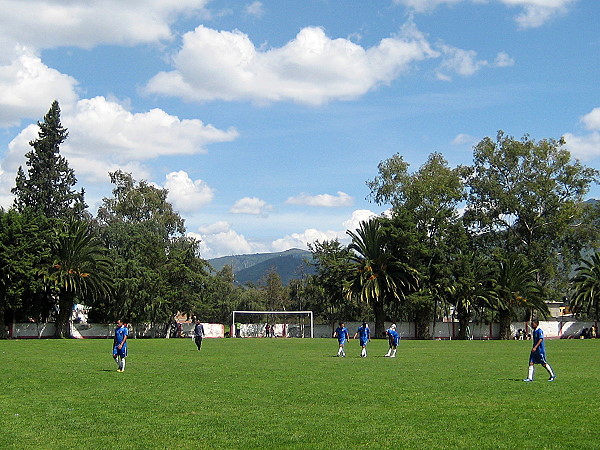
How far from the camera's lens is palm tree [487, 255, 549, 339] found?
248ft

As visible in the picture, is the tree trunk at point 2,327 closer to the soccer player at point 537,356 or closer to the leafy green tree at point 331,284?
the leafy green tree at point 331,284

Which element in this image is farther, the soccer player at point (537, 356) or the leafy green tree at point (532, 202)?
the leafy green tree at point (532, 202)

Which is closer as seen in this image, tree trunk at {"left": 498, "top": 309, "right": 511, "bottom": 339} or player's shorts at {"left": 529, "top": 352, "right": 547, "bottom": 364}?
player's shorts at {"left": 529, "top": 352, "right": 547, "bottom": 364}

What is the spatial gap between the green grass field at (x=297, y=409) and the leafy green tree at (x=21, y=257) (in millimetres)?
42948

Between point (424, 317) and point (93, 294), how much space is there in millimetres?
35496

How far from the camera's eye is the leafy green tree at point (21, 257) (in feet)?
217

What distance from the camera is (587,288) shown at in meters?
80.2

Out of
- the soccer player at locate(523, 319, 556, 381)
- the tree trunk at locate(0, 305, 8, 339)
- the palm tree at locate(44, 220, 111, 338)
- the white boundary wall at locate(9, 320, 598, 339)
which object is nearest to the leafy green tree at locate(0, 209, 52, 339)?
the tree trunk at locate(0, 305, 8, 339)

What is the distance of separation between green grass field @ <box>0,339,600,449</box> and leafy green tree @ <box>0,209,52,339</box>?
4295 centimetres

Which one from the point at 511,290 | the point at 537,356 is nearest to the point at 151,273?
the point at 511,290

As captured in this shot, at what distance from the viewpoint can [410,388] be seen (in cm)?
2020

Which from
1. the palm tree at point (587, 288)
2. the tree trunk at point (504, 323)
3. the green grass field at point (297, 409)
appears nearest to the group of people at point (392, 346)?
the green grass field at point (297, 409)

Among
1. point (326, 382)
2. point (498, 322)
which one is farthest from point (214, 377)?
point (498, 322)

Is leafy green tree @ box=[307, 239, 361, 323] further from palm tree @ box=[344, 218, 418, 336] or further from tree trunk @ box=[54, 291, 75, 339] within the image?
tree trunk @ box=[54, 291, 75, 339]
